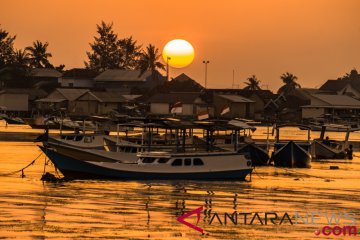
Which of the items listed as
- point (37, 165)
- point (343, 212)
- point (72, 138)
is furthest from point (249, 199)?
point (72, 138)

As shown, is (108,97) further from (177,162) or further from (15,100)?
(177,162)

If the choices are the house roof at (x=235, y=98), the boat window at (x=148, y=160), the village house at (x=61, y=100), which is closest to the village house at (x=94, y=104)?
the village house at (x=61, y=100)

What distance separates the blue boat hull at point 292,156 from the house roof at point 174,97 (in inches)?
4636

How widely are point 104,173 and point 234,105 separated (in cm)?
13733

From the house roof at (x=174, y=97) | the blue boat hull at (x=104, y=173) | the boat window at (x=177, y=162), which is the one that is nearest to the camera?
the blue boat hull at (x=104, y=173)

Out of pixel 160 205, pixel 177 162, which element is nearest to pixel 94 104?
pixel 177 162

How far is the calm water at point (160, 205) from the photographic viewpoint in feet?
122

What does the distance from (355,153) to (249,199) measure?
52.1m

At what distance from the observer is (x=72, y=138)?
8044 cm

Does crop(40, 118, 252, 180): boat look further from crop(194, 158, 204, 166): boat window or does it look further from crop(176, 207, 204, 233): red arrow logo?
crop(176, 207, 204, 233): red arrow logo

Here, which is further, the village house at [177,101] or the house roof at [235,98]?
the house roof at [235,98]

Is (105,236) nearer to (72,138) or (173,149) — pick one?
(173,149)

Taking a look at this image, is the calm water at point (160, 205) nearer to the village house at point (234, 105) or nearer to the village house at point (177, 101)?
the village house at point (234, 105)

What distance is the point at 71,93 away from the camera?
631 ft
